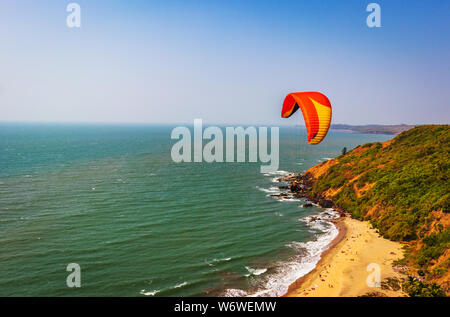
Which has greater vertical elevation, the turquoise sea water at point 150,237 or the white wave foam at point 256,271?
the turquoise sea water at point 150,237

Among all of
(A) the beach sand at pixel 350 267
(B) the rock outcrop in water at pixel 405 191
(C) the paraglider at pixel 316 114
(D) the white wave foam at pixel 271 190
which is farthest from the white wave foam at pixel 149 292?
(D) the white wave foam at pixel 271 190

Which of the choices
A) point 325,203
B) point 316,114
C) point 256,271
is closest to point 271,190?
point 325,203

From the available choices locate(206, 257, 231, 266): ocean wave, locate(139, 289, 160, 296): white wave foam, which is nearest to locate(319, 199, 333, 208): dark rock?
locate(206, 257, 231, 266): ocean wave

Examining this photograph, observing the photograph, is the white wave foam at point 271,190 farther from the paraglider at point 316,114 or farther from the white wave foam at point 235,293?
the white wave foam at point 235,293

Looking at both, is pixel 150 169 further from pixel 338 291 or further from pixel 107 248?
pixel 338 291

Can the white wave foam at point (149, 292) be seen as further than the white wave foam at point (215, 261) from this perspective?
No

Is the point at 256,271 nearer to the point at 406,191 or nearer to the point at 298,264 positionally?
the point at 298,264
